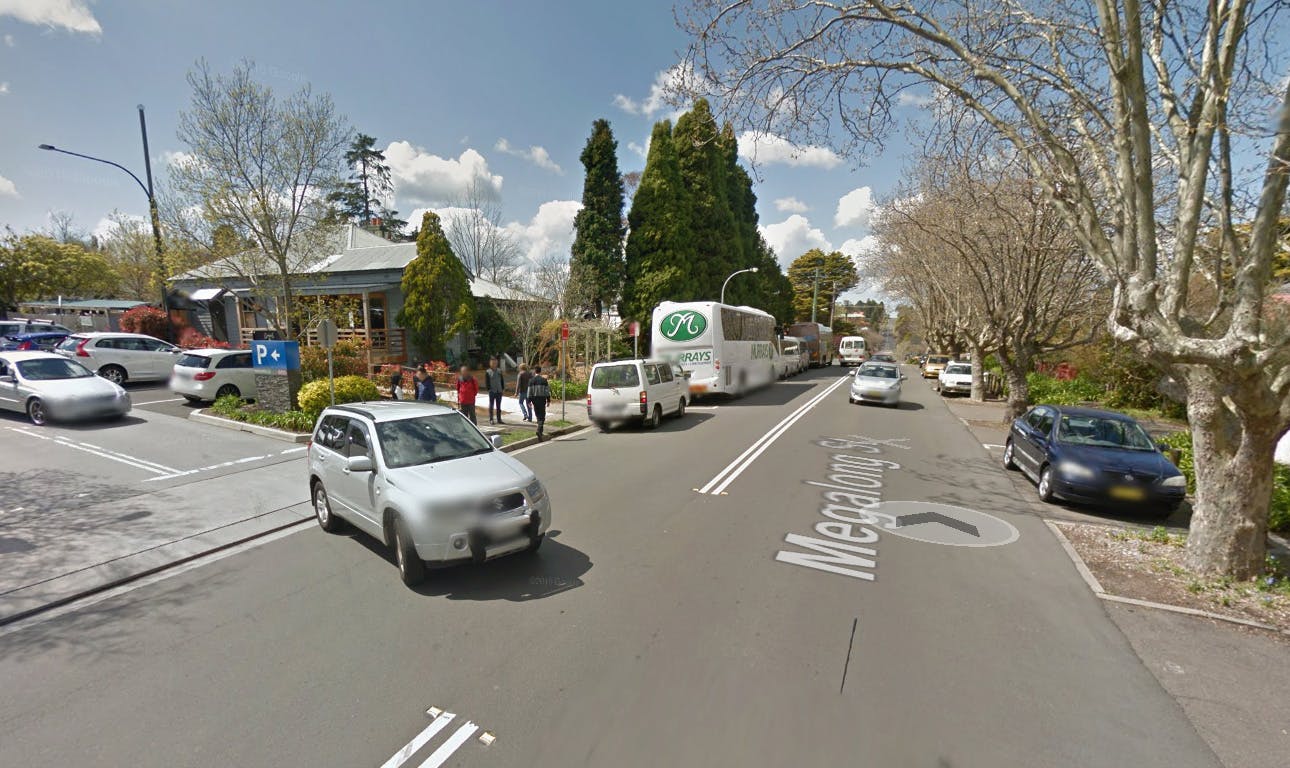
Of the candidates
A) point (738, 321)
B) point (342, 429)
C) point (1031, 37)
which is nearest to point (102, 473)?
point (342, 429)

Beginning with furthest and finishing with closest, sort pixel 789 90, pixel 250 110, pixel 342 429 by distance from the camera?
pixel 250 110, pixel 789 90, pixel 342 429

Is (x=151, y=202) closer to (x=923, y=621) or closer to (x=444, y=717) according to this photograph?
(x=444, y=717)

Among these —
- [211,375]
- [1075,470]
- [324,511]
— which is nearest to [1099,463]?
[1075,470]

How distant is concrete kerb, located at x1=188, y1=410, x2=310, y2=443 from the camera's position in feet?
34.3

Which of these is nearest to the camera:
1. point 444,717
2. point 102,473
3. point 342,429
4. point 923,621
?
point 444,717

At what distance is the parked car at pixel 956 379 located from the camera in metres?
22.6

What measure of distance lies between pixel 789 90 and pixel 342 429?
7.09 metres

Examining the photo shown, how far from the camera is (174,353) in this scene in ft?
55.9

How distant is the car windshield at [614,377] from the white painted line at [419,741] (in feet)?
34.4

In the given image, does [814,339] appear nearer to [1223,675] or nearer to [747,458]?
[747,458]

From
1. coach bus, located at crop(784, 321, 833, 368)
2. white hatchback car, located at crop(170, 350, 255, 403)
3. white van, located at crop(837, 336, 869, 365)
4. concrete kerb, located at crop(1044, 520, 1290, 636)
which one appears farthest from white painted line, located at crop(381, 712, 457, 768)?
white van, located at crop(837, 336, 869, 365)

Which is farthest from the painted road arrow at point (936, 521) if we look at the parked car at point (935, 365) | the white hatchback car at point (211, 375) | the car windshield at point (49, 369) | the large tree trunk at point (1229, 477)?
the parked car at point (935, 365)

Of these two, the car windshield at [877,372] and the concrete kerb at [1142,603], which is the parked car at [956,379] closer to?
the car windshield at [877,372]

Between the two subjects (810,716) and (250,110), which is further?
(250,110)
